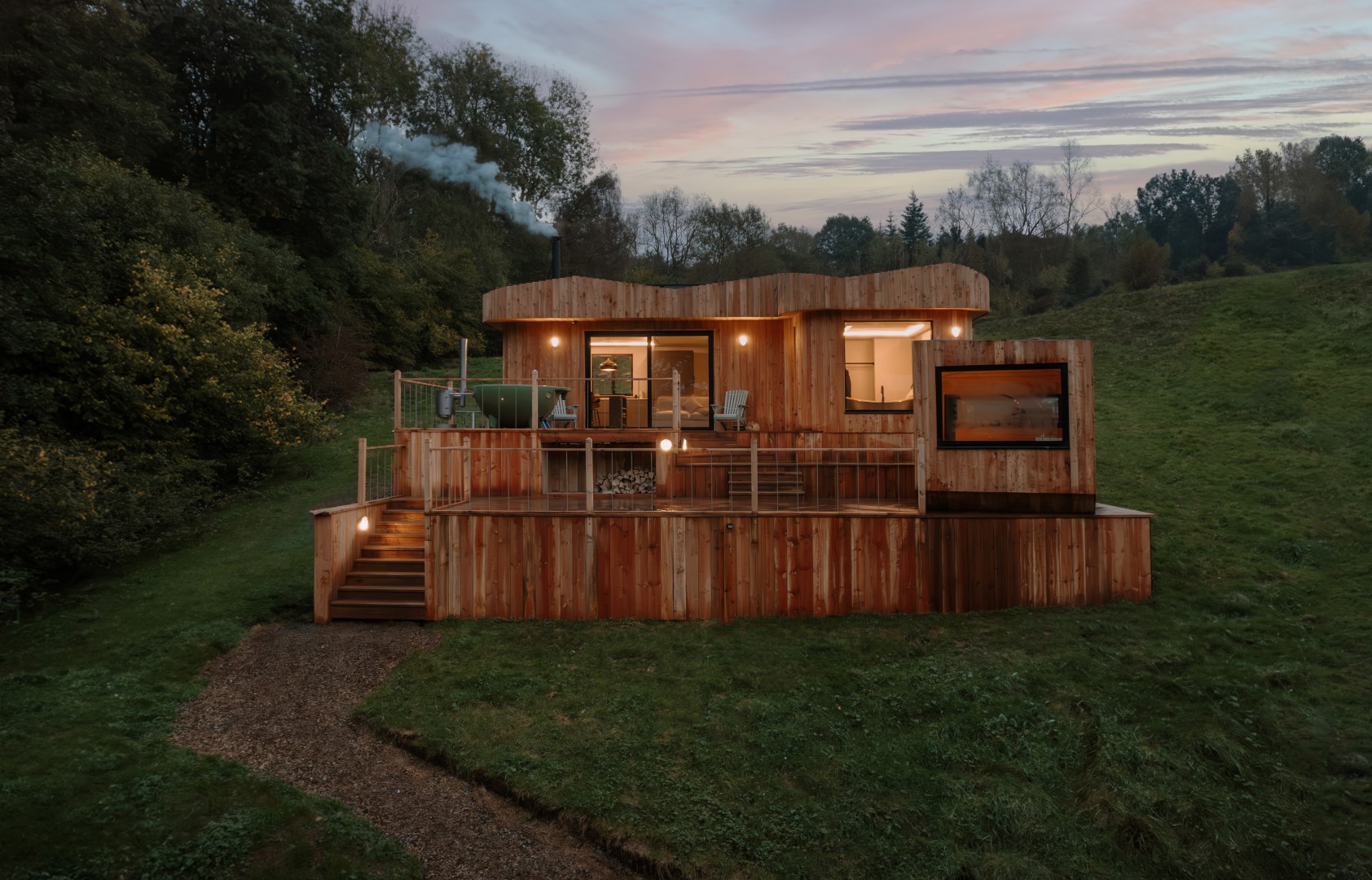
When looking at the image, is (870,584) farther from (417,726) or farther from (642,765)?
(417,726)

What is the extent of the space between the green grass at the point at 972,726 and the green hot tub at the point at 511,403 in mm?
4205

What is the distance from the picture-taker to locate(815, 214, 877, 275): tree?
4581cm

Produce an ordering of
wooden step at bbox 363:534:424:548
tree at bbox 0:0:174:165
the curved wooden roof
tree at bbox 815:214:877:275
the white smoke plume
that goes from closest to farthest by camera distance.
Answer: wooden step at bbox 363:534:424:548, the curved wooden roof, tree at bbox 0:0:174:165, the white smoke plume, tree at bbox 815:214:877:275

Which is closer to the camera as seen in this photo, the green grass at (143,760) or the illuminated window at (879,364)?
the green grass at (143,760)

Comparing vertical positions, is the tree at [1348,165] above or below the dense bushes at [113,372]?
above

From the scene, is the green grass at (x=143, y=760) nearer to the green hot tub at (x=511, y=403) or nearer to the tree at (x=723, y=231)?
the green hot tub at (x=511, y=403)

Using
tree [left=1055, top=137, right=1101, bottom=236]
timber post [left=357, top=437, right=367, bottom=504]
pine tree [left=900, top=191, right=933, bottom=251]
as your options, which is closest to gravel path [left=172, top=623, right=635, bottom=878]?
timber post [left=357, top=437, right=367, bottom=504]

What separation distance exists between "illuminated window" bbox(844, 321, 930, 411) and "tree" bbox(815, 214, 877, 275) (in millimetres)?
33043

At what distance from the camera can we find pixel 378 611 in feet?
28.6

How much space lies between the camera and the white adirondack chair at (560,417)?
12172 mm

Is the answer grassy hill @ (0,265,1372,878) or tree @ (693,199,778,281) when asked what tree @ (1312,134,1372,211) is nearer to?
tree @ (693,199,778,281)

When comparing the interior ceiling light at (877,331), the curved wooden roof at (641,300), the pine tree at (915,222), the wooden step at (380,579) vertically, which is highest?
the pine tree at (915,222)

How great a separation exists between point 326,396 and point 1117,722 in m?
19.8

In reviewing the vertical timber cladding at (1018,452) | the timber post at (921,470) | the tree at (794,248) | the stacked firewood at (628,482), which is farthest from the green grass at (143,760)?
the tree at (794,248)
